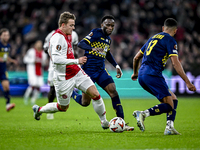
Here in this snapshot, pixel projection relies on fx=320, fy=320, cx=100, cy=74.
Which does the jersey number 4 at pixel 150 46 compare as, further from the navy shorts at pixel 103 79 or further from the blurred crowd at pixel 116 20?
the blurred crowd at pixel 116 20

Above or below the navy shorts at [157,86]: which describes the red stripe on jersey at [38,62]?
below

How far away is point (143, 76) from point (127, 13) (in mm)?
15824

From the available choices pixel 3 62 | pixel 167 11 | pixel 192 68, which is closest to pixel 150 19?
pixel 167 11

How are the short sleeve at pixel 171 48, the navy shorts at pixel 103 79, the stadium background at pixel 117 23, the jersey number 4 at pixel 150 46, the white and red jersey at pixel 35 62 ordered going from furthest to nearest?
the stadium background at pixel 117 23 < the white and red jersey at pixel 35 62 < the navy shorts at pixel 103 79 < the jersey number 4 at pixel 150 46 < the short sleeve at pixel 171 48

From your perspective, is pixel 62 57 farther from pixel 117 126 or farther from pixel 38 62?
pixel 38 62

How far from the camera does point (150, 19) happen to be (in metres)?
20.5

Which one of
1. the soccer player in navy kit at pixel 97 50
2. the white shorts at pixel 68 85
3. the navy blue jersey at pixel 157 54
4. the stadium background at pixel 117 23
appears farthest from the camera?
the stadium background at pixel 117 23

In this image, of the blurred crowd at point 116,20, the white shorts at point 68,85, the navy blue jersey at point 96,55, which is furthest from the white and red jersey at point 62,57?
the blurred crowd at point 116,20

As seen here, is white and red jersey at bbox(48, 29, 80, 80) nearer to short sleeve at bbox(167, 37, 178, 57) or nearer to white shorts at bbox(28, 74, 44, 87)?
short sleeve at bbox(167, 37, 178, 57)

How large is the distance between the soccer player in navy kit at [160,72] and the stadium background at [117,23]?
10998mm

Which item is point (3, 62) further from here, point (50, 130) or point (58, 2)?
point (58, 2)

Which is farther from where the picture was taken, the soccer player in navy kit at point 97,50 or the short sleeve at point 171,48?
the soccer player in navy kit at point 97,50

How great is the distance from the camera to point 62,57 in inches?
230

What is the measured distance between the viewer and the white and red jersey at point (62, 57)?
228 inches
